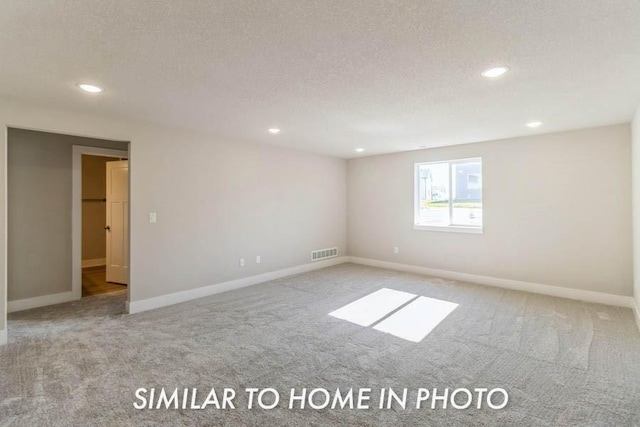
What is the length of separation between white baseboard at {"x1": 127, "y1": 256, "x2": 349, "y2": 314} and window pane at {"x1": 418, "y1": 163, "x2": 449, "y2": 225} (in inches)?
91.9

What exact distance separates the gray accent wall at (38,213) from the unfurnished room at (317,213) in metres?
0.03

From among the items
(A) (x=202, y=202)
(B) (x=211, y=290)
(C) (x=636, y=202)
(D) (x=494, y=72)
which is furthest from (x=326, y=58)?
(C) (x=636, y=202)

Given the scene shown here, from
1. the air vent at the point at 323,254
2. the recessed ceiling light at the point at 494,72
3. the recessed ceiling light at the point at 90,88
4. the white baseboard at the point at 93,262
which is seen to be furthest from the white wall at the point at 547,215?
the white baseboard at the point at 93,262

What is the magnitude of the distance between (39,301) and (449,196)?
6.54 metres

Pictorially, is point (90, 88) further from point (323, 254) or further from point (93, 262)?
point (93, 262)

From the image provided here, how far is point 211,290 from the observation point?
4.70m

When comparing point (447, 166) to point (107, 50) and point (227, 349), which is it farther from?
point (107, 50)

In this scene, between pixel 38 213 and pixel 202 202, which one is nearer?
pixel 38 213

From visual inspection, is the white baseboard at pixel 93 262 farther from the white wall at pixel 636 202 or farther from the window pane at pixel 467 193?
the white wall at pixel 636 202

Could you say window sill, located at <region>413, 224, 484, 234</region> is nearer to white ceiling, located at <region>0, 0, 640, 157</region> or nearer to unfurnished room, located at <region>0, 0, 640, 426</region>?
unfurnished room, located at <region>0, 0, 640, 426</region>

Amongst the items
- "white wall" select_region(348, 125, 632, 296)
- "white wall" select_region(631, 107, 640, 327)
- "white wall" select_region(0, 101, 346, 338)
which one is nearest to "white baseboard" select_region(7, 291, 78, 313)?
"white wall" select_region(0, 101, 346, 338)

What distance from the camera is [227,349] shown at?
2.89 metres

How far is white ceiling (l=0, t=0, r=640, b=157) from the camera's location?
1.69 meters

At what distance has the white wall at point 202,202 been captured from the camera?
3.78 meters
